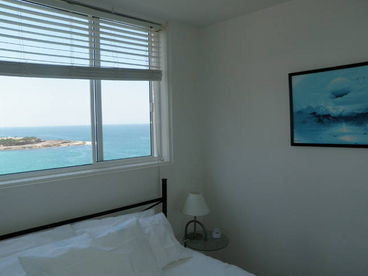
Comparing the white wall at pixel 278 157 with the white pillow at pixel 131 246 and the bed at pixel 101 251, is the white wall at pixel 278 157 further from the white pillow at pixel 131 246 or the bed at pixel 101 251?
the white pillow at pixel 131 246

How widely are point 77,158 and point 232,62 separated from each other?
59.6 inches

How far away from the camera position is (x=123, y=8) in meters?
2.28

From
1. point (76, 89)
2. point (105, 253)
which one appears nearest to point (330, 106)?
point (105, 253)

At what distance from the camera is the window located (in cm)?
189

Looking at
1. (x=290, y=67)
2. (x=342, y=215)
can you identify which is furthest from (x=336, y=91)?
(x=342, y=215)

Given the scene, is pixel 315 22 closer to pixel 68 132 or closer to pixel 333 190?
pixel 333 190

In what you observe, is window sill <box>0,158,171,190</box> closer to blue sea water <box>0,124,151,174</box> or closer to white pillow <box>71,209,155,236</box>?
blue sea water <box>0,124,151,174</box>

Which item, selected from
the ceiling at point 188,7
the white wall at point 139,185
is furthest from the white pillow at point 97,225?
the ceiling at point 188,7

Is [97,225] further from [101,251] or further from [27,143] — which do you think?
[27,143]

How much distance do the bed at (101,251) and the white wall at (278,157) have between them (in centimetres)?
65

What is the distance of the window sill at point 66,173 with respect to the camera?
6.07 feet

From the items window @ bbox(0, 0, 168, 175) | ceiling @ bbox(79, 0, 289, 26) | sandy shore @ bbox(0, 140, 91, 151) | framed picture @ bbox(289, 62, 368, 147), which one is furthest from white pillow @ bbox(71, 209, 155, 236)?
ceiling @ bbox(79, 0, 289, 26)

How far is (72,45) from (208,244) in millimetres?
1852

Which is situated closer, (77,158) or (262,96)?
(77,158)
